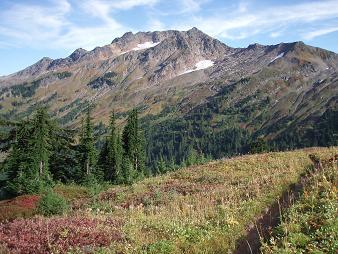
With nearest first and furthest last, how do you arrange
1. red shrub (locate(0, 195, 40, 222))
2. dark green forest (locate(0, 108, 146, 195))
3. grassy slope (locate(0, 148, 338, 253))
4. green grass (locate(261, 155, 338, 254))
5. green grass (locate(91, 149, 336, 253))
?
green grass (locate(261, 155, 338, 254)), grassy slope (locate(0, 148, 338, 253)), green grass (locate(91, 149, 336, 253)), red shrub (locate(0, 195, 40, 222)), dark green forest (locate(0, 108, 146, 195))

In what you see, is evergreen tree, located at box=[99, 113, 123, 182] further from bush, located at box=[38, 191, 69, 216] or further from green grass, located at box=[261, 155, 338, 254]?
green grass, located at box=[261, 155, 338, 254]

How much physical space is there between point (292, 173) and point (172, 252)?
14.7 metres

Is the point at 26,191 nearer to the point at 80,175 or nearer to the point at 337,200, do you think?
the point at 80,175

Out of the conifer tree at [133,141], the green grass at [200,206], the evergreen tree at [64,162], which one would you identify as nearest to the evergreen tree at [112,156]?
the conifer tree at [133,141]

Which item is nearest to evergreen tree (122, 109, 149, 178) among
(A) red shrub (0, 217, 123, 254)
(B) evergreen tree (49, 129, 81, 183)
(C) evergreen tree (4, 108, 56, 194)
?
(B) evergreen tree (49, 129, 81, 183)

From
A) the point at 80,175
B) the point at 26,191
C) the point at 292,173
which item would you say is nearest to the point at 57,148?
the point at 80,175

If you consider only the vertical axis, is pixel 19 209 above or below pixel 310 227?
below

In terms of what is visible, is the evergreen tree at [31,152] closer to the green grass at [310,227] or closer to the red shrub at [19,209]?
the red shrub at [19,209]

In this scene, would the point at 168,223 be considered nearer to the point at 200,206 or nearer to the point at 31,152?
the point at 200,206

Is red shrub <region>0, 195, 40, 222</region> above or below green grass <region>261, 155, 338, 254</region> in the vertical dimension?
below

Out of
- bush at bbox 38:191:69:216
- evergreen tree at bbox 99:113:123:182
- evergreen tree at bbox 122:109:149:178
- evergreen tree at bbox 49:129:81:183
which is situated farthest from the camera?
evergreen tree at bbox 122:109:149:178

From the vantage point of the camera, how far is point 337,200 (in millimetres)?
14195

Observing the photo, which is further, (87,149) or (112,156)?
(112,156)

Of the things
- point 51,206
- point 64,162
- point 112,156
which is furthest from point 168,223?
point 112,156
